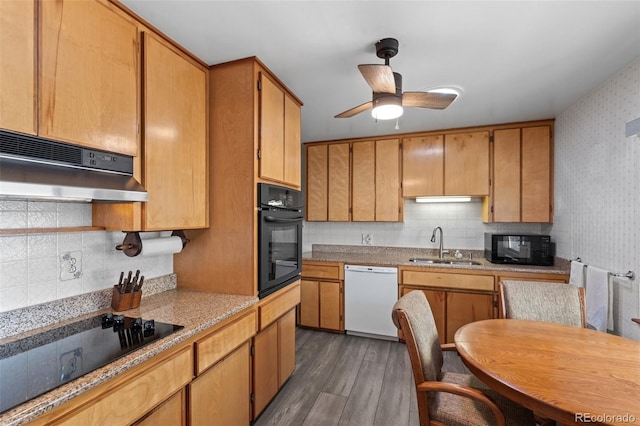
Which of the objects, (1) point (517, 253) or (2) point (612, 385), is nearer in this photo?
(2) point (612, 385)

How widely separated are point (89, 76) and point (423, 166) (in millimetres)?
3005

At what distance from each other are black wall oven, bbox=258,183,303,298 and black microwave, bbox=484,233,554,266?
2071 mm

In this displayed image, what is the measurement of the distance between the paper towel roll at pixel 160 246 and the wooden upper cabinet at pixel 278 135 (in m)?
0.67

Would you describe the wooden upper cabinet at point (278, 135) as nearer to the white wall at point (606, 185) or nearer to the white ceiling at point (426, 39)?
the white ceiling at point (426, 39)

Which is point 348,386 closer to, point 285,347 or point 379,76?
point 285,347

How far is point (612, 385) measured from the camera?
3.42ft

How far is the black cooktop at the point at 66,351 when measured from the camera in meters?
0.86

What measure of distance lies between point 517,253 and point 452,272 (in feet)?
2.23

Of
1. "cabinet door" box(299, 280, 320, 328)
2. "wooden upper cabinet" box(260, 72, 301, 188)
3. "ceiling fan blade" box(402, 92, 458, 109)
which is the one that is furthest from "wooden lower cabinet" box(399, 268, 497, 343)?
"ceiling fan blade" box(402, 92, 458, 109)

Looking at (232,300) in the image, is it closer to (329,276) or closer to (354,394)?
(354,394)

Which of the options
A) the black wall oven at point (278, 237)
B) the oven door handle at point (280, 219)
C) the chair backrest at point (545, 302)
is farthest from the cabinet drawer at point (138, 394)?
the chair backrest at point (545, 302)

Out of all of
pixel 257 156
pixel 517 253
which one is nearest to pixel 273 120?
pixel 257 156

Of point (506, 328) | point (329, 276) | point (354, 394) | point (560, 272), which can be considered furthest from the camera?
point (329, 276)

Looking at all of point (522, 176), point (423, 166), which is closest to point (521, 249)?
point (522, 176)
